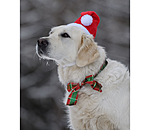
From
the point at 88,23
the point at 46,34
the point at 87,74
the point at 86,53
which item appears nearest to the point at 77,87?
the point at 87,74

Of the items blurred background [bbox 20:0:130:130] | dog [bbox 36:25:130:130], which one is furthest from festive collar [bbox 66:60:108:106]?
blurred background [bbox 20:0:130:130]

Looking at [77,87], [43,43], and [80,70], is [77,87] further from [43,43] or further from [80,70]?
[43,43]

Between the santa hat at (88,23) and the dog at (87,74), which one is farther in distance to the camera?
the santa hat at (88,23)

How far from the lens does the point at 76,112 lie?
6.56ft

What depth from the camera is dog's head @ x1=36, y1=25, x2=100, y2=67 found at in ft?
6.10

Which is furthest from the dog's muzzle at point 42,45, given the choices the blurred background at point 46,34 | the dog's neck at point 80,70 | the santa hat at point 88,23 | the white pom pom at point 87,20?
the blurred background at point 46,34

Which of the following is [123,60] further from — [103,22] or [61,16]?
[61,16]

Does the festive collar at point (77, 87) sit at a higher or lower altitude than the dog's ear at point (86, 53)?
lower

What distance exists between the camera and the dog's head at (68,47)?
6.10 ft

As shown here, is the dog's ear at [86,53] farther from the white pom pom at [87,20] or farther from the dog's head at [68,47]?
the white pom pom at [87,20]

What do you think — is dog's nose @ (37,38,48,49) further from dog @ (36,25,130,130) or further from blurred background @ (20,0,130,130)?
blurred background @ (20,0,130,130)

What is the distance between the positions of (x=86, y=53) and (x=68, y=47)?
22 cm

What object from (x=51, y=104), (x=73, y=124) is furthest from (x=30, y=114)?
(x=73, y=124)

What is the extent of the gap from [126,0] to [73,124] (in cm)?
378
